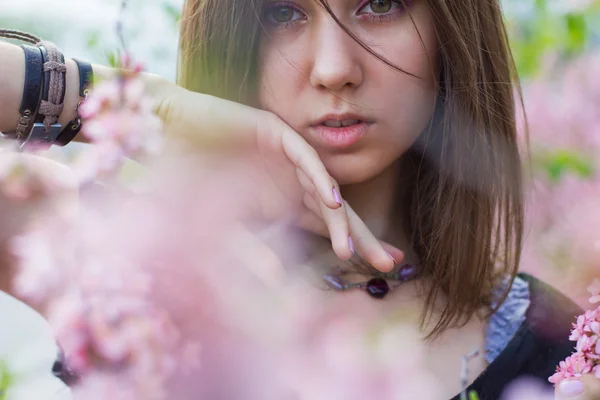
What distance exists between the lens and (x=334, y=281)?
0.88 meters

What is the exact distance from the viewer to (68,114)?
642mm

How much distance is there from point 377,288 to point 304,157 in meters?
0.31

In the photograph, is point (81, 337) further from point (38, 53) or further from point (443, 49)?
point (443, 49)

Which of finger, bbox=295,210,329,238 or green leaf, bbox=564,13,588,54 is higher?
green leaf, bbox=564,13,588,54

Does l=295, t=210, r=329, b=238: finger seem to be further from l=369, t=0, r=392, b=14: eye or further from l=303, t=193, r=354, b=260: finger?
l=369, t=0, r=392, b=14: eye

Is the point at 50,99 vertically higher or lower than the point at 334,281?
higher

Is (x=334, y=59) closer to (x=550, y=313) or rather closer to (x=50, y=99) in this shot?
(x=50, y=99)

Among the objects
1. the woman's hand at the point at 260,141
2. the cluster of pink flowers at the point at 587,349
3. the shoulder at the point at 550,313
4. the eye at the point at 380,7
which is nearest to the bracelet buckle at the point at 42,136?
the woman's hand at the point at 260,141

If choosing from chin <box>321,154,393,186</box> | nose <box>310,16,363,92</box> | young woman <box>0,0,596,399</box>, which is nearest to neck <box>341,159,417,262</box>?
young woman <box>0,0,596,399</box>

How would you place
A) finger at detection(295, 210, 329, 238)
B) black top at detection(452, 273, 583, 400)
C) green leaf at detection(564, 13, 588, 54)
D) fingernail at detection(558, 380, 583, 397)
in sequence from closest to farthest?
fingernail at detection(558, 380, 583, 397), finger at detection(295, 210, 329, 238), black top at detection(452, 273, 583, 400), green leaf at detection(564, 13, 588, 54)

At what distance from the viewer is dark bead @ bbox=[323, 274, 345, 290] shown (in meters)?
0.88

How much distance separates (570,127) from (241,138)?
73 cm

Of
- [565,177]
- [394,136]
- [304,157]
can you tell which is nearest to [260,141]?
[304,157]

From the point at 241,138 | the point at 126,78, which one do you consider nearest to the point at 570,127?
the point at 241,138
